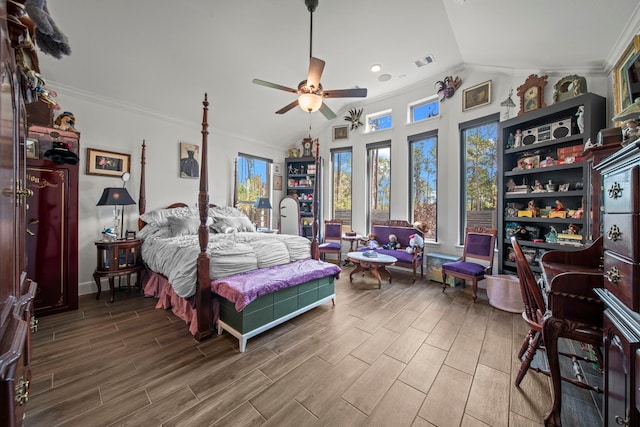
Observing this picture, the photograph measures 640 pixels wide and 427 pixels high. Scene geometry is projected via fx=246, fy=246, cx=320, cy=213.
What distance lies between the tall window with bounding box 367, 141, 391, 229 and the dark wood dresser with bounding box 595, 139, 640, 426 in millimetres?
4073

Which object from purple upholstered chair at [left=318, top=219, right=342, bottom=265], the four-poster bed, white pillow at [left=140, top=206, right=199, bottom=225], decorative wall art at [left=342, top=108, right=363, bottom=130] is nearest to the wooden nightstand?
the four-poster bed

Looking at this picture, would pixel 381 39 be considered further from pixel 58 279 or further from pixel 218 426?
pixel 58 279

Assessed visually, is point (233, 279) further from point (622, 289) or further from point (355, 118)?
point (355, 118)

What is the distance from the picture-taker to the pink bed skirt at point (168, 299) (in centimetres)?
247

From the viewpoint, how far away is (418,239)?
4281 mm

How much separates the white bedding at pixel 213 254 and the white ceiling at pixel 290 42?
7.01 feet

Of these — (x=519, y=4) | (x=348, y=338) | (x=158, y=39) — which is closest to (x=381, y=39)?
(x=519, y=4)

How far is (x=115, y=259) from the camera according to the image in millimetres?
3197

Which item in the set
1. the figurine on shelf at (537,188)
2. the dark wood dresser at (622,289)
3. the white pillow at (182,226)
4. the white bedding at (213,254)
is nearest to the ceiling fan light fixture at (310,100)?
the white bedding at (213,254)

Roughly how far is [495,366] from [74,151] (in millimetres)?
4792

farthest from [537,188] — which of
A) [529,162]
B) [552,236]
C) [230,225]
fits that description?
[230,225]

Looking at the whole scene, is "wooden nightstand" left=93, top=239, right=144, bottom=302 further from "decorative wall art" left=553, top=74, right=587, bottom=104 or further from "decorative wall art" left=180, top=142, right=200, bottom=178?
"decorative wall art" left=553, top=74, right=587, bottom=104

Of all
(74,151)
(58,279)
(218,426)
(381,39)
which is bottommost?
(218,426)

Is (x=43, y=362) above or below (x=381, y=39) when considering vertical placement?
below
